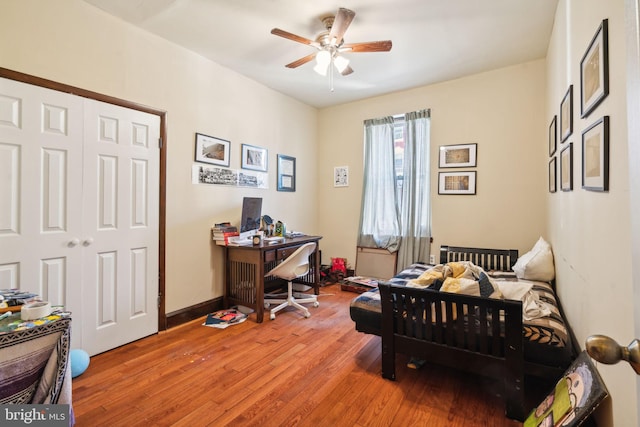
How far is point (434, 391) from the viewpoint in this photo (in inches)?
74.6

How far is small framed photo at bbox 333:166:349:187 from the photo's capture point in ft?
15.6

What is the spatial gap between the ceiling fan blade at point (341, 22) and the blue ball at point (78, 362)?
3.04m

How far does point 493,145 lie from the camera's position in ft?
11.9

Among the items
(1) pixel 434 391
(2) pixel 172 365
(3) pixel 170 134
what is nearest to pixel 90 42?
(3) pixel 170 134

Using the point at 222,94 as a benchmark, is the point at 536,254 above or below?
below

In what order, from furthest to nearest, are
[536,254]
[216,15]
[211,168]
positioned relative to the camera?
[211,168], [536,254], [216,15]

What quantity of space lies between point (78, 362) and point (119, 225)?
3.41 ft

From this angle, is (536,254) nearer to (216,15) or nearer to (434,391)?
(434,391)

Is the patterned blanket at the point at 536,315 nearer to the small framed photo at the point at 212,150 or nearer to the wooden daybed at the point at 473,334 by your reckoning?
the wooden daybed at the point at 473,334

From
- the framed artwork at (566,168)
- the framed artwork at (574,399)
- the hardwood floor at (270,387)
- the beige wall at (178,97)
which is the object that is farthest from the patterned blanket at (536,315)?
the beige wall at (178,97)

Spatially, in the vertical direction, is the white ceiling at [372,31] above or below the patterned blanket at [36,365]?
above

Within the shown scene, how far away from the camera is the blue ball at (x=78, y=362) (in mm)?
2023

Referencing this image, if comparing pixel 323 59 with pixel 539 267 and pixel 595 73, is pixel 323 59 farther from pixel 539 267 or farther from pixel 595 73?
pixel 539 267

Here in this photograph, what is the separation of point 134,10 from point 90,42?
0.43 m
